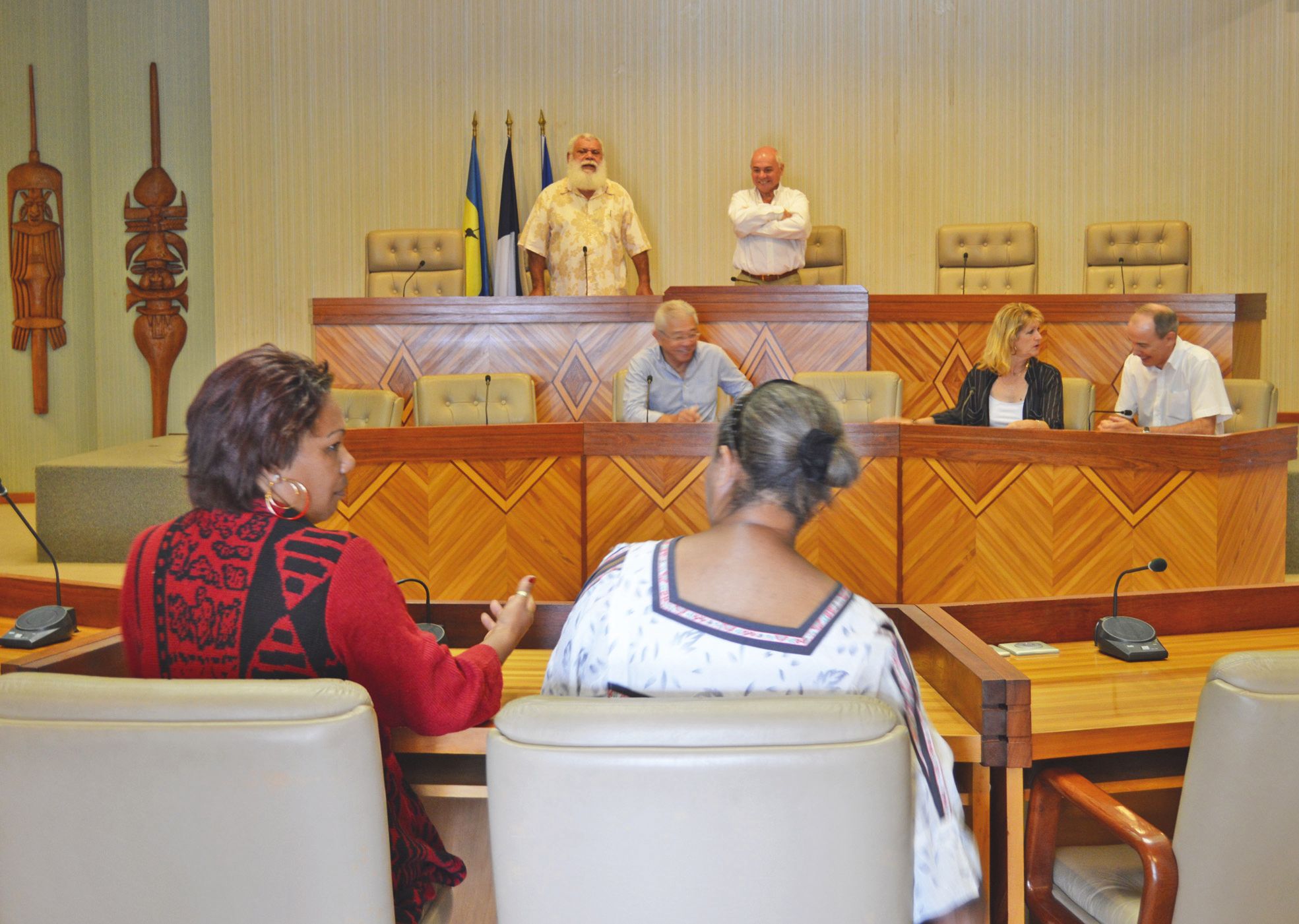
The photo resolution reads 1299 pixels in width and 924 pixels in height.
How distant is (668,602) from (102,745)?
635 millimetres

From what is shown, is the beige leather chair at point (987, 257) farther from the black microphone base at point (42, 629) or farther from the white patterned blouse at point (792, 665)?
the white patterned blouse at point (792, 665)

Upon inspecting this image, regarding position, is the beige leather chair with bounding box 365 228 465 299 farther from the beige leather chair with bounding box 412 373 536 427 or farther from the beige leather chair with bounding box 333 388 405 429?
the beige leather chair with bounding box 412 373 536 427

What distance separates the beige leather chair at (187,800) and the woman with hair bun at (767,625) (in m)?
0.33

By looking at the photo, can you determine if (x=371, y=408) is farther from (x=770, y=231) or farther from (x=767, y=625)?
(x=767, y=625)

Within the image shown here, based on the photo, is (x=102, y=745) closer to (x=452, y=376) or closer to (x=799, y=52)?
(x=452, y=376)

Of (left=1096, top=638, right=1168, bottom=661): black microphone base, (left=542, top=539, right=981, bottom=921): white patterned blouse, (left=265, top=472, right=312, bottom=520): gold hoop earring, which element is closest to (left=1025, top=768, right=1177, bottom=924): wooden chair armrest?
(left=542, top=539, right=981, bottom=921): white patterned blouse

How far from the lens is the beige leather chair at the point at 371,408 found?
5.08 m

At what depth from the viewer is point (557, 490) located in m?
4.29

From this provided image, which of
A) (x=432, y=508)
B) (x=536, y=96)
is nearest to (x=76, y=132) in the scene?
(x=536, y=96)

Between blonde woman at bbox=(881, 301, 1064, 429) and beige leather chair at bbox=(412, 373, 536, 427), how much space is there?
174 centimetres

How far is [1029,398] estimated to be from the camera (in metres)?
4.88

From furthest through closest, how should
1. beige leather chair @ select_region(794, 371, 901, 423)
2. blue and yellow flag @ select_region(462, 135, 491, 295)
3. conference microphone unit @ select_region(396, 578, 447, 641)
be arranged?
blue and yellow flag @ select_region(462, 135, 491, 295)
beige leather chair @ select_region(794, 371, 901, 423)
conference microphone unit @ select_region(396, 578, 447, 641)

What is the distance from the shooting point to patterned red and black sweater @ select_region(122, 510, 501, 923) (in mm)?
1397

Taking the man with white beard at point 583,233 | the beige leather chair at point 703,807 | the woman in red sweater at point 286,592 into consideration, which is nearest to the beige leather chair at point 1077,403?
the man with white beard at point 583,233
